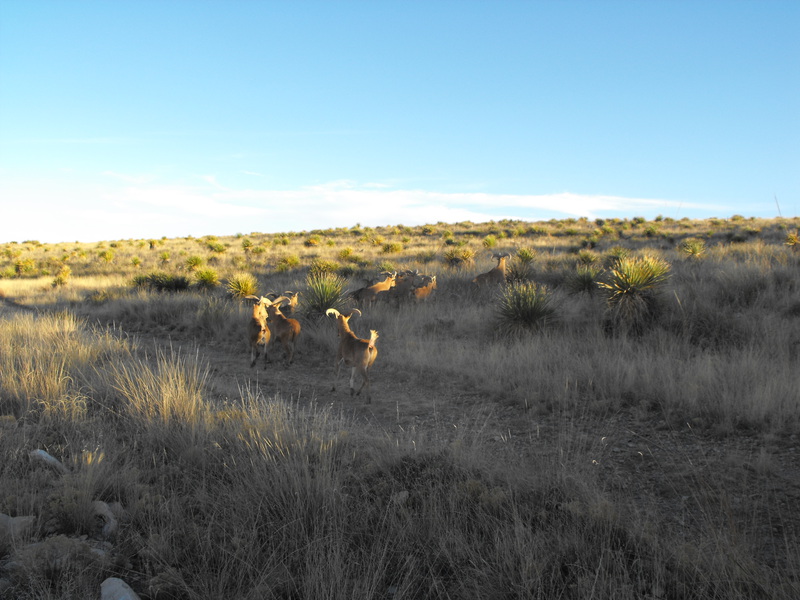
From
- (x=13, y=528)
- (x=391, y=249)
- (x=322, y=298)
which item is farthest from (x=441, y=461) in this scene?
(x=391, y=249)

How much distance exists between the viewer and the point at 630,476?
5215 millimetres

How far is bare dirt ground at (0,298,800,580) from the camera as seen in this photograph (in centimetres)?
411

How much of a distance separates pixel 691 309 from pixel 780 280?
12.3ft

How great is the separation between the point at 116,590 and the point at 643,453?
16.4 ft

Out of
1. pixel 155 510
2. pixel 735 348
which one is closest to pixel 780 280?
pixel 735 348

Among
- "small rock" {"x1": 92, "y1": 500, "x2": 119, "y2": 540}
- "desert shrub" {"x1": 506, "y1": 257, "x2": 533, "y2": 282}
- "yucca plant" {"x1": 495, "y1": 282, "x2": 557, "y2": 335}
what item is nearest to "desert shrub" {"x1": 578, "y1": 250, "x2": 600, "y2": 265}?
"desert shrub" {"x1": 506, "y1": 257, "x2": 533, "y2": 282}

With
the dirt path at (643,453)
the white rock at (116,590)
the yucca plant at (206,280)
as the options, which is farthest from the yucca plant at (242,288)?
the white rock at (116,590)

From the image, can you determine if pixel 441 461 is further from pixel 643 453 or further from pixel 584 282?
pixel 584 282

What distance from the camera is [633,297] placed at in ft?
36.9

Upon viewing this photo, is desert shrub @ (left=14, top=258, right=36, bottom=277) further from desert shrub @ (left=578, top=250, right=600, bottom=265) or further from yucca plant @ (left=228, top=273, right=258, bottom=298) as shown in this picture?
desert shrub @ (left=578, top=250, right=600, bottom=265)

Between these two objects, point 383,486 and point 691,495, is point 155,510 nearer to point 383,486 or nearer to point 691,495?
point 383,486

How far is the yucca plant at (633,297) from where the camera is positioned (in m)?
11.2

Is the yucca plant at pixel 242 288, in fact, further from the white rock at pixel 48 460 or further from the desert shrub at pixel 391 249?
the desert shrub at pixel 391 249

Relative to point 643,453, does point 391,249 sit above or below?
above
